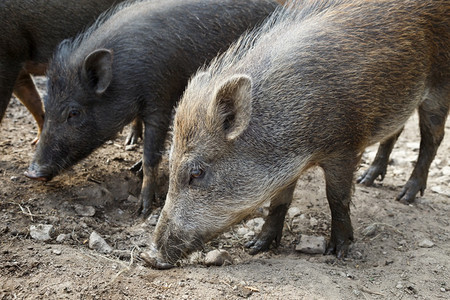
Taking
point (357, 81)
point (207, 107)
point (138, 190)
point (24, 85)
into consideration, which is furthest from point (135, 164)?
point (357, 81)

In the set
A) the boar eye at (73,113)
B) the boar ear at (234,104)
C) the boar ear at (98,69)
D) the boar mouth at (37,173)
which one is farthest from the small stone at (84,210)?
the boar ear at (234,104)

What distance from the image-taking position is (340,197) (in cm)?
497

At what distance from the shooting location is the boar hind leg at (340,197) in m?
4.81

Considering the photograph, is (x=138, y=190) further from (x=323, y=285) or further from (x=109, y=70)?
(x=323, y=285)

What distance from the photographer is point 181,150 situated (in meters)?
4.56

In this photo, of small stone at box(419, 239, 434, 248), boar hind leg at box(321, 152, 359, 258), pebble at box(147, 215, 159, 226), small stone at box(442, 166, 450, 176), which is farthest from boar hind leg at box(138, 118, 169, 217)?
small stone at box(442, 166, 450, 176)

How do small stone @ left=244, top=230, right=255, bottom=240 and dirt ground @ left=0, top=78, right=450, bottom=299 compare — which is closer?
dirt ground @ left=0, top=78, right=450, bottom=299

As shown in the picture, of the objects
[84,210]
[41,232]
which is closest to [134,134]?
[84,210]

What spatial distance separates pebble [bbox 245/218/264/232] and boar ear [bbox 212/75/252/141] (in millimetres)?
1540

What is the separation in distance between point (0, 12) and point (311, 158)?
393 cm

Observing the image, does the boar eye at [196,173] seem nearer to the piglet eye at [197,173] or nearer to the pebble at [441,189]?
the piglet eye at [197,173]

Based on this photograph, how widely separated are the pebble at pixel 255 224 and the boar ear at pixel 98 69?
6.42 feet

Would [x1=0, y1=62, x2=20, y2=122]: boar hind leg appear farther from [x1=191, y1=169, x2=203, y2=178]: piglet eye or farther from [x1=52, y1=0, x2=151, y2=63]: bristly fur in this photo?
[x1=191, y1=169, x2=203, y2=178]: piglet eye

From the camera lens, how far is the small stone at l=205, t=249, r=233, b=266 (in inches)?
183
